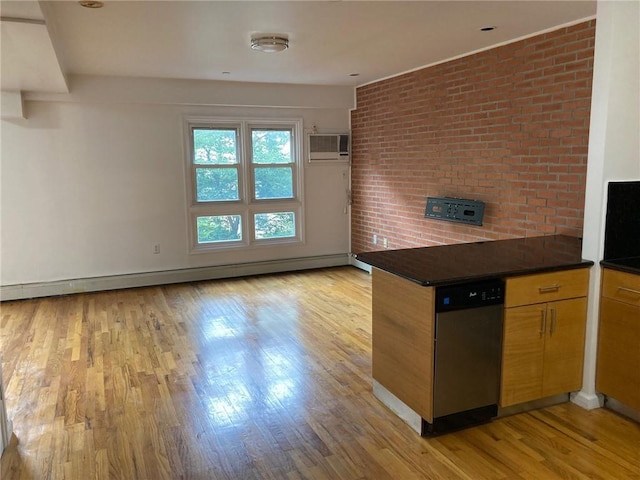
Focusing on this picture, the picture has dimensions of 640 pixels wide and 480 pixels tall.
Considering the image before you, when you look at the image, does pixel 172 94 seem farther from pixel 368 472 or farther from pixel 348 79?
pixel 368 472

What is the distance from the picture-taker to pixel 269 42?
3.77m

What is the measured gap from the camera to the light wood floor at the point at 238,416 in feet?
7.70

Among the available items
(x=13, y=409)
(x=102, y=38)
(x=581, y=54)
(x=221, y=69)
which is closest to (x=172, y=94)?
(x=221, y=69)

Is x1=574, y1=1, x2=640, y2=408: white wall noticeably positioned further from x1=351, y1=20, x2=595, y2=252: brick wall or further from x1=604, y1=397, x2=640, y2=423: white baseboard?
x1=351, y1=20, x2=595, y2=252: brick wall

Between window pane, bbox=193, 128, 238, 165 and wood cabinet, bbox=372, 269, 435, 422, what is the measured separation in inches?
149

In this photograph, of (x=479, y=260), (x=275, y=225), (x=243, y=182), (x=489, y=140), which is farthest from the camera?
(x=275, y=225)

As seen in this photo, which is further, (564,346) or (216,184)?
(216,184)

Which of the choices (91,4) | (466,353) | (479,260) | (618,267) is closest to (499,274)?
(479,260)

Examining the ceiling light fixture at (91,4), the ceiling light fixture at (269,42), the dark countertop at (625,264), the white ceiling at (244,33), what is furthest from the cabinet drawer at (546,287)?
the ceiling light fixture at (91,4)

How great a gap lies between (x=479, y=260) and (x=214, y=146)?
13.6ft

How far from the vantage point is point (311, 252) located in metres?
6.73

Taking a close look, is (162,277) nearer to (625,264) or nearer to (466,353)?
(466,353)

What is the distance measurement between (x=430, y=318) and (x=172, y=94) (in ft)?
14.6

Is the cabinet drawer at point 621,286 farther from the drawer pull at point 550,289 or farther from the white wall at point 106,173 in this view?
the white wall at point 106,173
